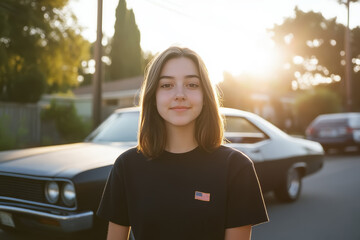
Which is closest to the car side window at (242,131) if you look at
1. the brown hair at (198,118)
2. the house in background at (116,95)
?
the brown hair at (198,118)

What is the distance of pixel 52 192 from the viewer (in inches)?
145

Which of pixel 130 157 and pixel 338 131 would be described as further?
pixel 338 131

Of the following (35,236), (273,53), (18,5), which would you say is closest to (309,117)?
(273,53)

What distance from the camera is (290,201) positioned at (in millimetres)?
6426

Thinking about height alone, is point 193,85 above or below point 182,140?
above

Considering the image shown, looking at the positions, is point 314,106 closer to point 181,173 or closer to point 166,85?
point 166,85

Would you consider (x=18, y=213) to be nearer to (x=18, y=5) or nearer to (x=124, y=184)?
(x=124, y=184)

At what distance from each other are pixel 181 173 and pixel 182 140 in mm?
176

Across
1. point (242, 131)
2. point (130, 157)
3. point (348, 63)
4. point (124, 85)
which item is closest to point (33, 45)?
point (124, 85)

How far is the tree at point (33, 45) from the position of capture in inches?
605

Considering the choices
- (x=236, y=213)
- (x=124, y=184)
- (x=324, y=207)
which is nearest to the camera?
(x=236, y=213)

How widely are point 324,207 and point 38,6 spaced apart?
569 inches

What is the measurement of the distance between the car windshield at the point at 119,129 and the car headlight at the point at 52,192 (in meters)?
1.38

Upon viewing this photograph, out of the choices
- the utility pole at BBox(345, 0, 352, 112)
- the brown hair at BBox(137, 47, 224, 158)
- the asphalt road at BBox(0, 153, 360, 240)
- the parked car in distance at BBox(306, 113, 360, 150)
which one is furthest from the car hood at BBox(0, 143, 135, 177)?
the utility pole at BBox(345, 0, 352, 112)
